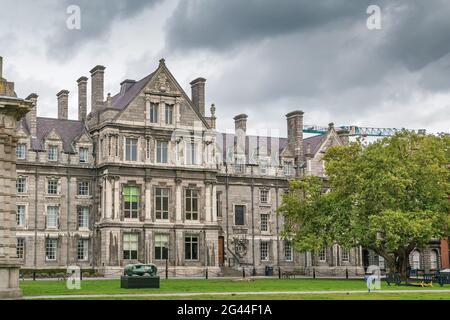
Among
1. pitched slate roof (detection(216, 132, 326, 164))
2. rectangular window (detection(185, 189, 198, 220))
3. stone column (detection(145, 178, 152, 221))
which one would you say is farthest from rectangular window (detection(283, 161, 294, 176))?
stone column (detection(145, 178, 152, 221))

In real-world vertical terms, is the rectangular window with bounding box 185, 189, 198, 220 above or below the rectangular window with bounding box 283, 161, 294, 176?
below

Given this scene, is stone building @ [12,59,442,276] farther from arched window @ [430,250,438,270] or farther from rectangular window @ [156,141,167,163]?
arched window @ [430,250,438,270]

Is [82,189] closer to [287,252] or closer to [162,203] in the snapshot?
[162,203]

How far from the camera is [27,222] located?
69438 millimetres

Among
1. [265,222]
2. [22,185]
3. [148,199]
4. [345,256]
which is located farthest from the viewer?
[345,256]

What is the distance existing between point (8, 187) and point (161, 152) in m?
39.7

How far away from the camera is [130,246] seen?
70.2 m

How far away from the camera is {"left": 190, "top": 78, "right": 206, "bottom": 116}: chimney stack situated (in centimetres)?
7750

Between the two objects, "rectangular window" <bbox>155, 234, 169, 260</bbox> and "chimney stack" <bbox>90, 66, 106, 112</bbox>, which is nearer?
"rectangular window" <bbox>155, 234, 169, 260</bbox>

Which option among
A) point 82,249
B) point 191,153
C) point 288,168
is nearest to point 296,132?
point 288,168

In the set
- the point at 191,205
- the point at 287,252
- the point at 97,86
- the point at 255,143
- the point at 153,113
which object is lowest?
the point at 287,252

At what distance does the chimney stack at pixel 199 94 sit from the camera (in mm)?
77500

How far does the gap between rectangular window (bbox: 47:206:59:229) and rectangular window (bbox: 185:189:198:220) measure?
1217cm
